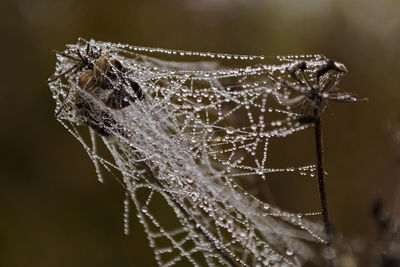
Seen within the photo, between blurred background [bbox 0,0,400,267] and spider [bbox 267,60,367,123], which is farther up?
blurred background [bbox 0,0,400,267]

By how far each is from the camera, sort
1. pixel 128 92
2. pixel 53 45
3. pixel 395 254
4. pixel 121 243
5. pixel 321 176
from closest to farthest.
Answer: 1. pixel 395 254
2. pixel 321 176
3. pixel 128 92
4. pixel 121 243
5. pixel 53 45

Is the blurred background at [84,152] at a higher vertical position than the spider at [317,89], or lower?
higher

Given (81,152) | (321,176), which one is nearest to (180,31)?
(81,152)

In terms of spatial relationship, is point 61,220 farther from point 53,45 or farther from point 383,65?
point 383,65

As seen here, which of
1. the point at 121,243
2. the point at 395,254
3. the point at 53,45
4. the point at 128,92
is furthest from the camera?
the point at 53,45

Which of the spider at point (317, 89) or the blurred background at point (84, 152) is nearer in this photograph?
the spider at point (317, 89)

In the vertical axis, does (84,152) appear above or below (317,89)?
above

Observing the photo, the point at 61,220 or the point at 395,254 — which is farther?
the point at 61,220

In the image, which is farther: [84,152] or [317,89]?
[84,152]
